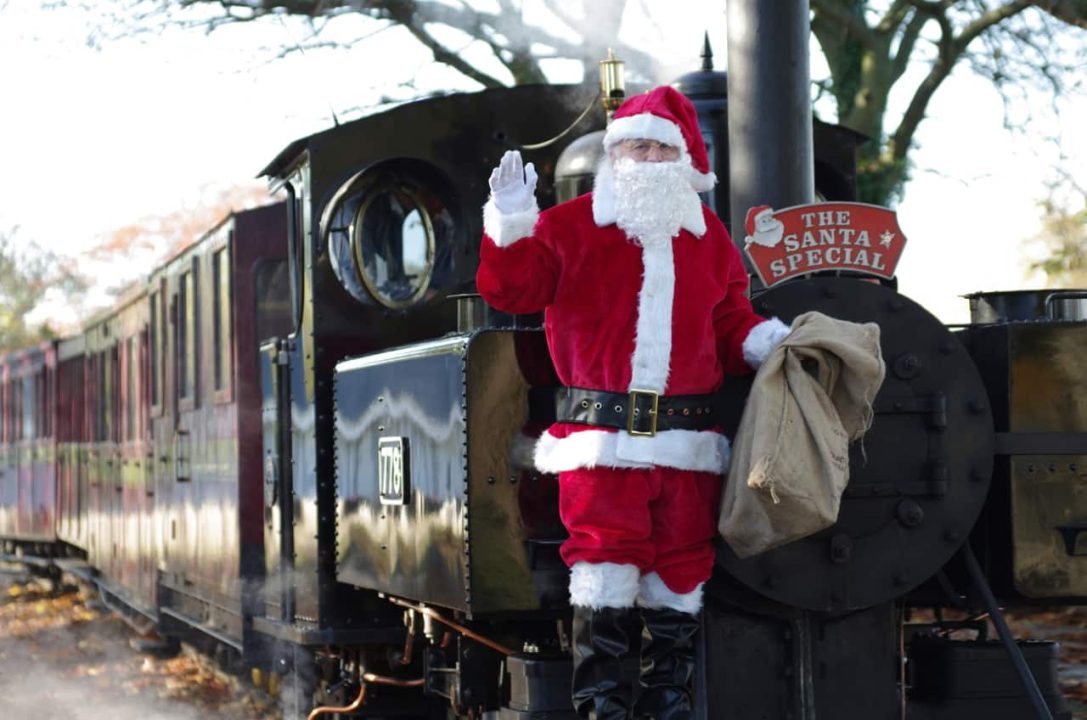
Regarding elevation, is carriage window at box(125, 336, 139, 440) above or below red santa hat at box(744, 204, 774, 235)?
below

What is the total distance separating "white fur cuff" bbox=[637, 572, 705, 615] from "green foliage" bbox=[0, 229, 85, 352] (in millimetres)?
37002

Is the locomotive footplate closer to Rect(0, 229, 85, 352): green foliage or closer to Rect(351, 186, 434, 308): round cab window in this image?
Rect(351, 186, 434, 308): round cab window

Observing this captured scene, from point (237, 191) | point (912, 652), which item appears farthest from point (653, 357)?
point (237, 191)

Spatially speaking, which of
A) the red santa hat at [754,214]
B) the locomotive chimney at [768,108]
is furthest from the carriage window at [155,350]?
the red santa hat at [754,214]

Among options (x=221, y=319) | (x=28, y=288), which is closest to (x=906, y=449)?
(x=221, y=319)

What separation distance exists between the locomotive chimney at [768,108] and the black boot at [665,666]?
58.9 inches

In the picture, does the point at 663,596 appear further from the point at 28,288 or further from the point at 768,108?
the point at 28,288

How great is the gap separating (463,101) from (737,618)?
2.45m

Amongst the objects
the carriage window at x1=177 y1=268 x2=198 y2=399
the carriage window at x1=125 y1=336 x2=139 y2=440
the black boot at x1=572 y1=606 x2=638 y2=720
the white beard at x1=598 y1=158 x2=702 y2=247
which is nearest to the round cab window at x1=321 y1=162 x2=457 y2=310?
the white beard at x1=598 y1=158 x2=702 y2=247

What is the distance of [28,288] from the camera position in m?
42.6

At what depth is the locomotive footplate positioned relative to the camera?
4418mm

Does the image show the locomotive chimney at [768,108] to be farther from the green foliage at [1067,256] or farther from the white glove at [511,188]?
the green foliage at [1067,256]

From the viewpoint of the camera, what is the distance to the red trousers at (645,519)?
4023 millimetres

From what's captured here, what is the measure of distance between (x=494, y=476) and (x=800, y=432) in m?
0.85
